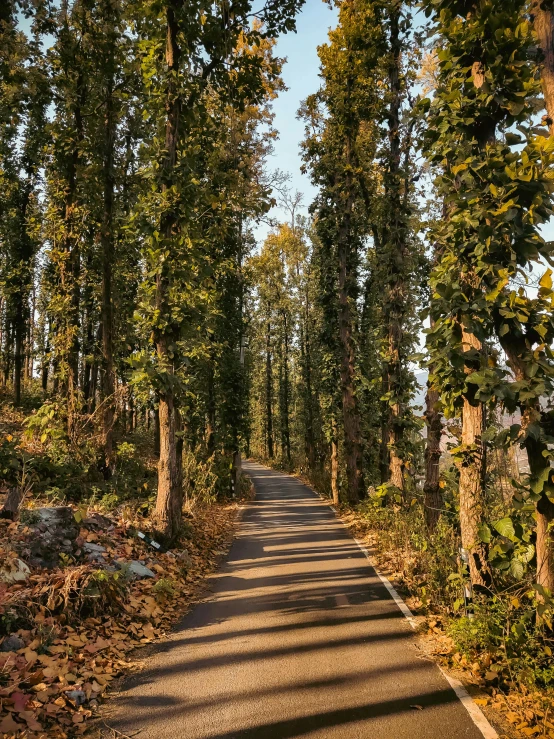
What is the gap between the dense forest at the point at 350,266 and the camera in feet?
16.9

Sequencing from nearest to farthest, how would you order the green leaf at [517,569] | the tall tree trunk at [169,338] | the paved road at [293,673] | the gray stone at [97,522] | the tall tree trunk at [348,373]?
1. the paved road at [293,673]
2. the green leaf at [517,569]
3. the gray stone at [97,522]
4. the tall tree trunk at [169,338]
5. the tall tree trunk at [348,373]

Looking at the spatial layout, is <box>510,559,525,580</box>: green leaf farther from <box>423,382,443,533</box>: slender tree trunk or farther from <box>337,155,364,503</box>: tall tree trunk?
<box>337,155,364,503</box>: tall tree trunk

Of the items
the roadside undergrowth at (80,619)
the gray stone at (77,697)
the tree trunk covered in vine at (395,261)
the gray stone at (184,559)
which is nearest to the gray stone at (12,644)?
the roadside undergrowth at (80,619)

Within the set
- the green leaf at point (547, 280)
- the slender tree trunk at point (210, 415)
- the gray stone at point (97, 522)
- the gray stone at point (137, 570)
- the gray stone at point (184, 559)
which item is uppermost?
the green leaf at point (547, 280)

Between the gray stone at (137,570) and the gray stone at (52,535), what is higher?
the gray stone at (52,535)

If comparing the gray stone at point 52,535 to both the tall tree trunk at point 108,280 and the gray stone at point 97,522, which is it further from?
the tall tree trunk at point 108,280

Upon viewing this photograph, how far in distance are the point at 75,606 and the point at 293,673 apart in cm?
280

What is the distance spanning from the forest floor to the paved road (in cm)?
42

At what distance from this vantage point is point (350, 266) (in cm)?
1928

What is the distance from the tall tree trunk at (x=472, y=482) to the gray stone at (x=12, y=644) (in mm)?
5113

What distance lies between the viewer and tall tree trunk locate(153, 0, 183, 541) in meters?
9.38

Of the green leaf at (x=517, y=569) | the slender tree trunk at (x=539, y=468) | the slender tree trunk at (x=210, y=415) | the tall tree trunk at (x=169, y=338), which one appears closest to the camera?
the slender tree trunk at (x=539, y=468)

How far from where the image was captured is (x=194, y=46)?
10078 mm

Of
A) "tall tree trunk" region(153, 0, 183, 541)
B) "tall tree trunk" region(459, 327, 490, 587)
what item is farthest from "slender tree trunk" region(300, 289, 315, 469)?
"tall tree trunk" region(459, 327, 490, 587)
